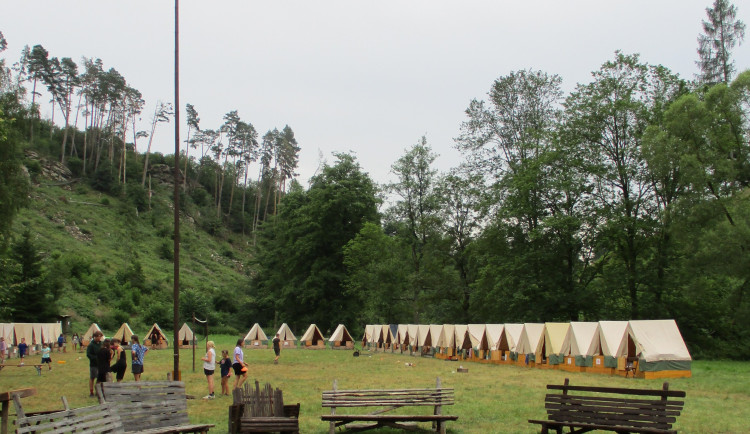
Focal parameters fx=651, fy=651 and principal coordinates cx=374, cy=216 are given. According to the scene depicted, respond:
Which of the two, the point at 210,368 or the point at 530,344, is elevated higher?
the point at 210,368

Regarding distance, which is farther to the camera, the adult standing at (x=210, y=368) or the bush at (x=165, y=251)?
the bush at (x=165, y=251)

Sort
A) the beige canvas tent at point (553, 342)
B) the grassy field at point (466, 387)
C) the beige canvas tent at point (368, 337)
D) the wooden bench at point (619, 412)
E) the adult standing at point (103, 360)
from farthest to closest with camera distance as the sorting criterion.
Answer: the beige canvas tent at point (368, 337)
the beige canvas tent at point (553, 342)
the adult standing at point (103, 360)
the grassy field at point (466, 387)
the wooden bench at point (619, 412)

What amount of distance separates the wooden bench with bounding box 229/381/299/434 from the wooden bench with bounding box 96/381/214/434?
0.53 metres

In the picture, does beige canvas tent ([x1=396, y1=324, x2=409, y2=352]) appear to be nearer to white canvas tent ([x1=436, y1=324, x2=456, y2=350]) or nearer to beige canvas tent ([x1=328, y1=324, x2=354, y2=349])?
white canvas tent ([x1=436, y1=324, x2=456, y2=350])

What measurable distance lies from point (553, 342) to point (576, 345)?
65.9 inches

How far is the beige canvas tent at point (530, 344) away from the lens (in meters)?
28.2

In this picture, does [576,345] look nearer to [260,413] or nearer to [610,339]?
[610,339]

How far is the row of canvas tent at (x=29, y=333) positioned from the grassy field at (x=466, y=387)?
8.17m

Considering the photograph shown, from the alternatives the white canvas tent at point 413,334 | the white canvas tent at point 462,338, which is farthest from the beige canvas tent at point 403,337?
the white canvas tent at point 462,338

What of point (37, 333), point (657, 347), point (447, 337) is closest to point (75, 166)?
point (37, 333)

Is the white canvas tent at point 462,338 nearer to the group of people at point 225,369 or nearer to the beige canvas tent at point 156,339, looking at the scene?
the group of people at point 225,369

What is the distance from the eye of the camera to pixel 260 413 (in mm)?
9453

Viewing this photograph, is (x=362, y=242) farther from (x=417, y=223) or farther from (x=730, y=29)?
(x=730, y=29)

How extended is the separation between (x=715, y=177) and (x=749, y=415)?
21.0 metres
